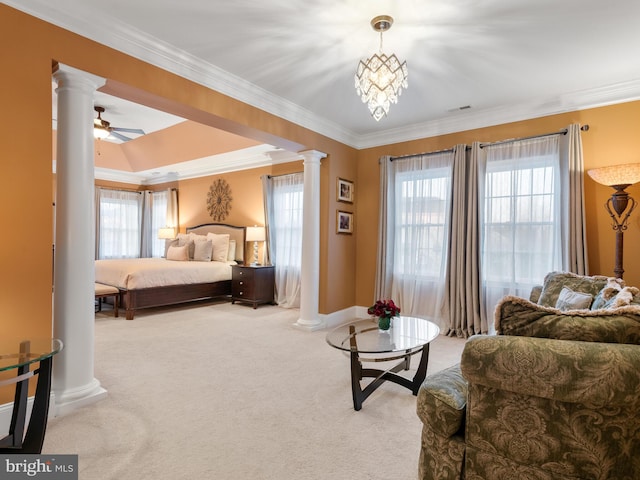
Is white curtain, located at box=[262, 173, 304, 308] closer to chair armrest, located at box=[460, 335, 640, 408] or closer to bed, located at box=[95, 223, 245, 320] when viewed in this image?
bed, located at box=[95, 223, 245, 320]

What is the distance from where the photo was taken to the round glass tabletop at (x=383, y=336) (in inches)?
97.0

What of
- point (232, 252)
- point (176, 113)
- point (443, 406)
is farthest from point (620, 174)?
point (232, 252)

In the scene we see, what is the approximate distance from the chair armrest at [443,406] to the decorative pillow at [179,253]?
6.16 metres

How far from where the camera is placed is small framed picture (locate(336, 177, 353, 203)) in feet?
16.4

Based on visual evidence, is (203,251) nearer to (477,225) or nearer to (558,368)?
(477,225)

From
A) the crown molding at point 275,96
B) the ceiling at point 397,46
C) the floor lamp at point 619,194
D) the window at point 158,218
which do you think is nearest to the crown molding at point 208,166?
the window at point 158,218

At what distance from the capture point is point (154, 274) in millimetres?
5387

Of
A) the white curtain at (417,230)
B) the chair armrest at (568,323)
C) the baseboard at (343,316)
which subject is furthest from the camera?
the baseboard at (343,316)

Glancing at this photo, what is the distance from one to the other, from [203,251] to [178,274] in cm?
116

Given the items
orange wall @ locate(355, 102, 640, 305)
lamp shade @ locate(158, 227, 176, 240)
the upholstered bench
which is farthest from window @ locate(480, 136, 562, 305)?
lamp shade @ locate(158, 227, 176, 240)

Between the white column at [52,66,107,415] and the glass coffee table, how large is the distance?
69.9 inches

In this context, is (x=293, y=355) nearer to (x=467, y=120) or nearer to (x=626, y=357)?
(x=626, y=357)

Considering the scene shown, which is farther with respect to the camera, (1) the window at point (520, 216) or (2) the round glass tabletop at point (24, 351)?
(1) the window at point (520, 216)

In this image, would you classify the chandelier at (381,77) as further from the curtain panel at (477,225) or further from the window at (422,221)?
the window at (422,221)
